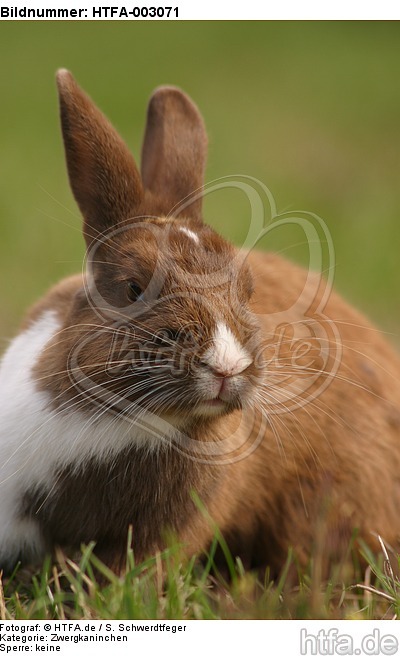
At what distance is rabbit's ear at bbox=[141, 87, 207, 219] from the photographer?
3779 mm

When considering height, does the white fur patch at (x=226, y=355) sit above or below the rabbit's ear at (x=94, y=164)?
below

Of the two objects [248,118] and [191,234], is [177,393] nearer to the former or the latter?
[191,234]

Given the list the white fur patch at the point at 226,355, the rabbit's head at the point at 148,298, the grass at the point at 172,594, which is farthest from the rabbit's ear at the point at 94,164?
the grass at the point at 172,594

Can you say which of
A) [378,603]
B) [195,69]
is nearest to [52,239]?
[195,69]

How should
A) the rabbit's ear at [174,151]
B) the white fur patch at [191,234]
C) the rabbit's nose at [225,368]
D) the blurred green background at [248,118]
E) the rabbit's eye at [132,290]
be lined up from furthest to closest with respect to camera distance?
the blurred green background at [248,118]
the rabbit's ear at [174,151]
the white fur patch at [191,234]
the rabbit's eye at [132,290]
the rabbit's nose at [225,368]

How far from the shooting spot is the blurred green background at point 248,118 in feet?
23.4

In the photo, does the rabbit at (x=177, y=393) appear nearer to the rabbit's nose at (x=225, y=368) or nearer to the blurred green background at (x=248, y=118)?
the rabbit's nose at (x=225, y=368)

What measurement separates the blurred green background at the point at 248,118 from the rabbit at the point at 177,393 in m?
2.57

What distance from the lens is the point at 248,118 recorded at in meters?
9.18

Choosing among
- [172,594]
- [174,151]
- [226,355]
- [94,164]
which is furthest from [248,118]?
[172,594]

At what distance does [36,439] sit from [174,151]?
1.21 m

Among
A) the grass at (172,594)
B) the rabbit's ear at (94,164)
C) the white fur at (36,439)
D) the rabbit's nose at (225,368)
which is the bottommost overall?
the grass at (172,594)

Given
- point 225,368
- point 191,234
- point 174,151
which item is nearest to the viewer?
point 225,368

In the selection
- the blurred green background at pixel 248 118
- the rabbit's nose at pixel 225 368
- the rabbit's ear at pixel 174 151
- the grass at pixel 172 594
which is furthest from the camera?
the blurred green background at pixel 248 118
